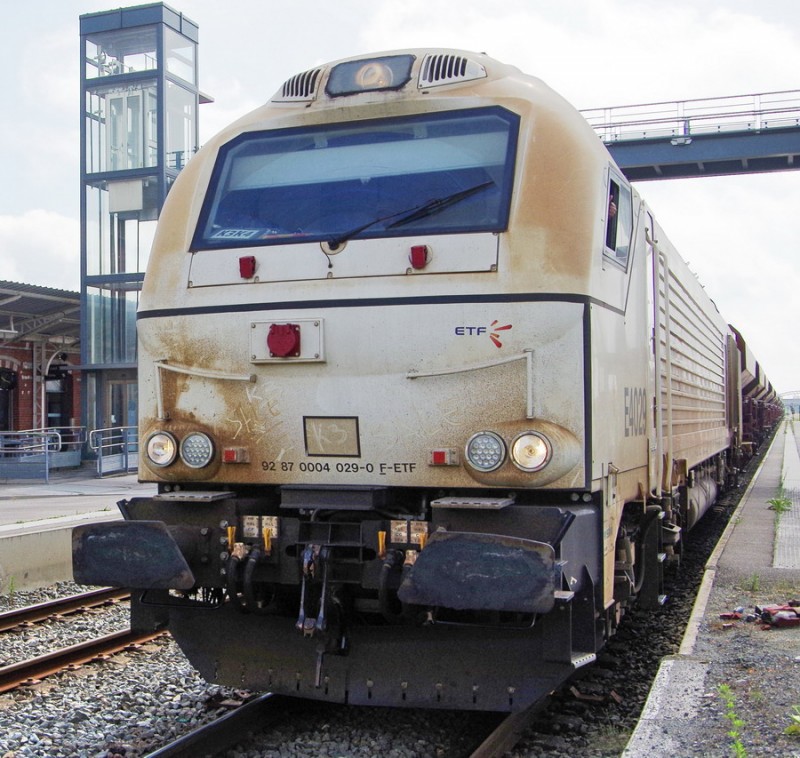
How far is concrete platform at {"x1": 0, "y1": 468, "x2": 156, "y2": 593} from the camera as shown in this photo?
9.81m

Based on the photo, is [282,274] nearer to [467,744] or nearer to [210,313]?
[210,313]

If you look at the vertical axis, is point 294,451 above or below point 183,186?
below

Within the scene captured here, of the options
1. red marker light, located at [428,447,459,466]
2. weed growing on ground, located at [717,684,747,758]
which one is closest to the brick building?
red marker light, located at [428,447,459,466]

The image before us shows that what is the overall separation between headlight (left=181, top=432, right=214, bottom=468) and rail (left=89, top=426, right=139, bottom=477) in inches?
671

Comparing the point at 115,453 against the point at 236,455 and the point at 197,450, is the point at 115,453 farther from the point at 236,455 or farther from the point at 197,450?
the point at 236,455

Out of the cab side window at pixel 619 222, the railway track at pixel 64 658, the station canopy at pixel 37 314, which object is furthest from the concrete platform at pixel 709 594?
the station canopy at pixel 37 314

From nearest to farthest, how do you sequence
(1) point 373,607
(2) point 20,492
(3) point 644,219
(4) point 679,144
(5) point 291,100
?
(1) point 373,607 < (5) point 291,100 < (3) point 644,219 < (2) point 20,492 < (4) point 679,144

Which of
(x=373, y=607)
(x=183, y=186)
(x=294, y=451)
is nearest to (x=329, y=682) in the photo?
(x=373, y=607)

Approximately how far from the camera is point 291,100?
580 centimetres

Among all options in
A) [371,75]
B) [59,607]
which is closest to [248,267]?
[371,75]

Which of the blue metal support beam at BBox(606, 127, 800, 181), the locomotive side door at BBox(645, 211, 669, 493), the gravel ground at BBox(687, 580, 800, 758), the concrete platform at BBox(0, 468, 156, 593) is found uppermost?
the blue metal support beam at BBox(606, 127, 800, 181)

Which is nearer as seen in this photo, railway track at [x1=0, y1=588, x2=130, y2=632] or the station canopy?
railway track at [x1=0, y1=588, x2=130, y2=632]

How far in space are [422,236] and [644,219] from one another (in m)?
2.23

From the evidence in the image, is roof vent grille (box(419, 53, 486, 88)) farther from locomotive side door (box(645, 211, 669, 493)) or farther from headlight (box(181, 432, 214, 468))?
headlight (box(181, 432, 214, 468))
